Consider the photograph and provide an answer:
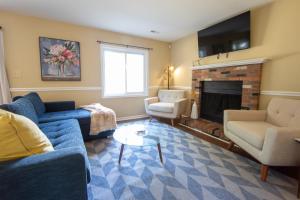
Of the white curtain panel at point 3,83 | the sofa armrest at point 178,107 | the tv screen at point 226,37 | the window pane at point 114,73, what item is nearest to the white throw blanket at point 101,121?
the window pane at point 114,73

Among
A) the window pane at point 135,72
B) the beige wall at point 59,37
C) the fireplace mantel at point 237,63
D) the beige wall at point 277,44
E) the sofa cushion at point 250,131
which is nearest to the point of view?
the sofa cushion at point 250,131

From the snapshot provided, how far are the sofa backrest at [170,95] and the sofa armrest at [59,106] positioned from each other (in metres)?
2.29

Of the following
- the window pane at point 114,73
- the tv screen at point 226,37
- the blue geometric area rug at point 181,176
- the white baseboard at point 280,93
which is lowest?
the blue geometric area rug at point 181,176

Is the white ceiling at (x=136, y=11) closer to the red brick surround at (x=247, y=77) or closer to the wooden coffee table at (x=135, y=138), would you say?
the red brick surround at (x=247, y=77)

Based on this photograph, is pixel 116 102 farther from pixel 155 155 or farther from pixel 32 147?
pixel 32 147

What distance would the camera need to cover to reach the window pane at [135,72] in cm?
424

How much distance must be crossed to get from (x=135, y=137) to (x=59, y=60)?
2466 mm

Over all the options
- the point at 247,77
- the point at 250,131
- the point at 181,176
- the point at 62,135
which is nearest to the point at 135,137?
the point at 181,176

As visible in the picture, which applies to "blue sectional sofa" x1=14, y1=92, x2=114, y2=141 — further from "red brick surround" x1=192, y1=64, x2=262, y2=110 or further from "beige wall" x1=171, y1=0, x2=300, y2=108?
"beige wall" x1=171, y1=0, x2=300, y2=108

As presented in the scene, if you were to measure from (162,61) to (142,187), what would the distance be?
376 cm

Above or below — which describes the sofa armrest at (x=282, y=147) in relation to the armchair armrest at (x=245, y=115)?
below

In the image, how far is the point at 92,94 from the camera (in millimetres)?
3748

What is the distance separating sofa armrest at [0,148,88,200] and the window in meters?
3.01

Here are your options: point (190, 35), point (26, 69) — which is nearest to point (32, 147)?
point (26, 69)
